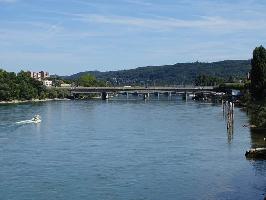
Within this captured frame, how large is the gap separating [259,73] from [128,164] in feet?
126

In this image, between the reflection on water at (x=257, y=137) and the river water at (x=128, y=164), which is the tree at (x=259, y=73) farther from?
the reflection on water at (x=257, y=137)

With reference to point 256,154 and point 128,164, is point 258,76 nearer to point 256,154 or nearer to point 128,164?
point 256,154

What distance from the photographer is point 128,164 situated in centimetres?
2880

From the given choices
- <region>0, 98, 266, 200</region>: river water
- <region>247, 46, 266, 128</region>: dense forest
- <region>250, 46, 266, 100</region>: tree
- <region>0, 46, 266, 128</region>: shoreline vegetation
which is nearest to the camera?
<region>0, 98, 266, 200</region>: river water

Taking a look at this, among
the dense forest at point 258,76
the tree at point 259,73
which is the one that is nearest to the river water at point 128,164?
the dense forest at point 258,76

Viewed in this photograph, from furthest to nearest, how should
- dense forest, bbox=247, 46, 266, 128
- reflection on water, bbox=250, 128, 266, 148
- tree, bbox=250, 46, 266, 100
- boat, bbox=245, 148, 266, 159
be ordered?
tree, bbox=250, 46, 266, 100, dense forest, bbox=247, 46, 266, 128, reflection on water, bbox=250, 128, 266, 148, boat, bbox=245, 148, 266, 159

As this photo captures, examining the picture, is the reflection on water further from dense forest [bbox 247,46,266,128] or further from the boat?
dense forest [bbox 247,46,266,128]

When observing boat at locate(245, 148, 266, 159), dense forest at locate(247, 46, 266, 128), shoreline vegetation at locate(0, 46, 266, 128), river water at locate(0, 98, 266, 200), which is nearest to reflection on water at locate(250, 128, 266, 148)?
river water at locate(0, 98, 266, 200)

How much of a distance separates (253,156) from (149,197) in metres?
10.0

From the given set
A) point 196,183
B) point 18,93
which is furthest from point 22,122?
point 18,93

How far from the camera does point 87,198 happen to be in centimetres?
2192

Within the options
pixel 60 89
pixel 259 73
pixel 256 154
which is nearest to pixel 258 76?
pixel 259 73

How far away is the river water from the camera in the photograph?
22859 millimetres

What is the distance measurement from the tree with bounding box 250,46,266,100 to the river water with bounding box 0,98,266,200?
60.0 feet
